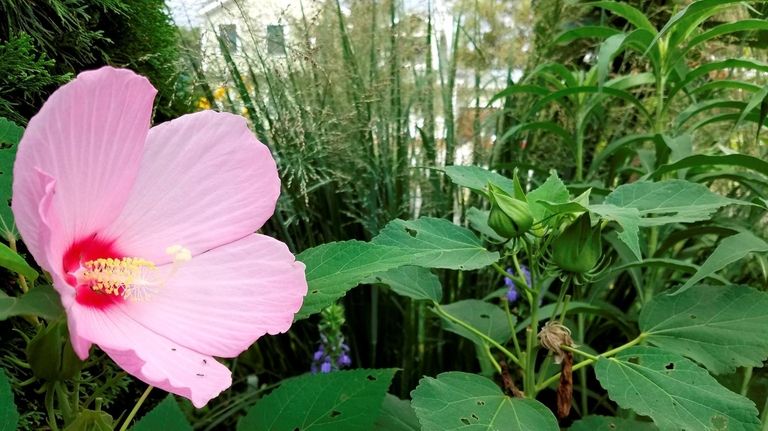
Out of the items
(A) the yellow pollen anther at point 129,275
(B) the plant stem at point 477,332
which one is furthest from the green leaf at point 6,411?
(B) the plant stem at point 477,332

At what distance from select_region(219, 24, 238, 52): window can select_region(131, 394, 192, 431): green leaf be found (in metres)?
0.92

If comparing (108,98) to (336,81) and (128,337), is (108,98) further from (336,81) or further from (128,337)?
(336,81)

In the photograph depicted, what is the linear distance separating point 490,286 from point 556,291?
0.20 metres

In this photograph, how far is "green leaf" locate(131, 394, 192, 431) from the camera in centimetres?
45

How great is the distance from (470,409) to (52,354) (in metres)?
0.33

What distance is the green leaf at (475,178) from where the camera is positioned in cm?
61

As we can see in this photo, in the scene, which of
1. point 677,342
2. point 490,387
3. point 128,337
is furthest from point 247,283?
point 677,342

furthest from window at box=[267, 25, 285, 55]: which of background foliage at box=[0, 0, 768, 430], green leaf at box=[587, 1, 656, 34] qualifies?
green leaf at box=[587, 1, 656, 34]

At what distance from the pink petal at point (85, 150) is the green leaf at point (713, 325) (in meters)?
0.54

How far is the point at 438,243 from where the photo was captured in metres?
0.61

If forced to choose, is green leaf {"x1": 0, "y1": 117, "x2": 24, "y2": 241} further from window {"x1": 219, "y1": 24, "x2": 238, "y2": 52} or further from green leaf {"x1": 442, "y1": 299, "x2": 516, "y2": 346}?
window {"x1": 219, "y1": 24, "x2": 238, "y2": 52}

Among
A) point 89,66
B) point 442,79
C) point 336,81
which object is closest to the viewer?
point 89,66

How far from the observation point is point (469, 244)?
0.62 meters

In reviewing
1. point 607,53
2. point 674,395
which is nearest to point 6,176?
point 674,395
